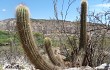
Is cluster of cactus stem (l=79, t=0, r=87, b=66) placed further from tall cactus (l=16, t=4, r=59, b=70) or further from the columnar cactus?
tall cactus (l=16, t=4, r=59, b=70)

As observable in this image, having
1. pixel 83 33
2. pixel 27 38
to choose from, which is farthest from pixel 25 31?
pixel 83 33

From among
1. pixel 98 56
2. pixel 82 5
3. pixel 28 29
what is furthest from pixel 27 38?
pixel 98 56

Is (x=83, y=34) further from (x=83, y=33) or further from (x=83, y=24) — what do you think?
(x=83, y=24)

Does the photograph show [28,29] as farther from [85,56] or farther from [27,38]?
[85,56]

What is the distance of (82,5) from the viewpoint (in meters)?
9.23

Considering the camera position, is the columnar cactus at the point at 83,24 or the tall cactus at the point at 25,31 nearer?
the tall cactus at the point at 25,31

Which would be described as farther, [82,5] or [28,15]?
[82,5]

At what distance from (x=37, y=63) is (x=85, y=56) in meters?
2.40

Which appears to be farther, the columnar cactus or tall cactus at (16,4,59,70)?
the columnar cactus

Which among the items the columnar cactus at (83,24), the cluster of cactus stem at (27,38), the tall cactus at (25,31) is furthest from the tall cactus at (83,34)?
the tall cactus at (25,31)

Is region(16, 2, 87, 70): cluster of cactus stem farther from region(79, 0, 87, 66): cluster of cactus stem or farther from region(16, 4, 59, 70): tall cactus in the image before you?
region(79, 0, 87, 66): cluster of cactus stem

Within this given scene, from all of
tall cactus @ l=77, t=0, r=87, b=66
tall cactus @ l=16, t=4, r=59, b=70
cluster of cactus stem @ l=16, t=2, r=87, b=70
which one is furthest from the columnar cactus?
tall cactus @ l=16, t=4, r=59, b=70

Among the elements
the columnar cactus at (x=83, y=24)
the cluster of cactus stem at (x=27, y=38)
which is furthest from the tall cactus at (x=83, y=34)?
the cluster of cactus stem at (x=27, y=38)

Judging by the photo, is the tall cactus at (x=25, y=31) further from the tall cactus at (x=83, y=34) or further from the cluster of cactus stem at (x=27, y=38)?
the tall cactus at (x=83, y=34)
